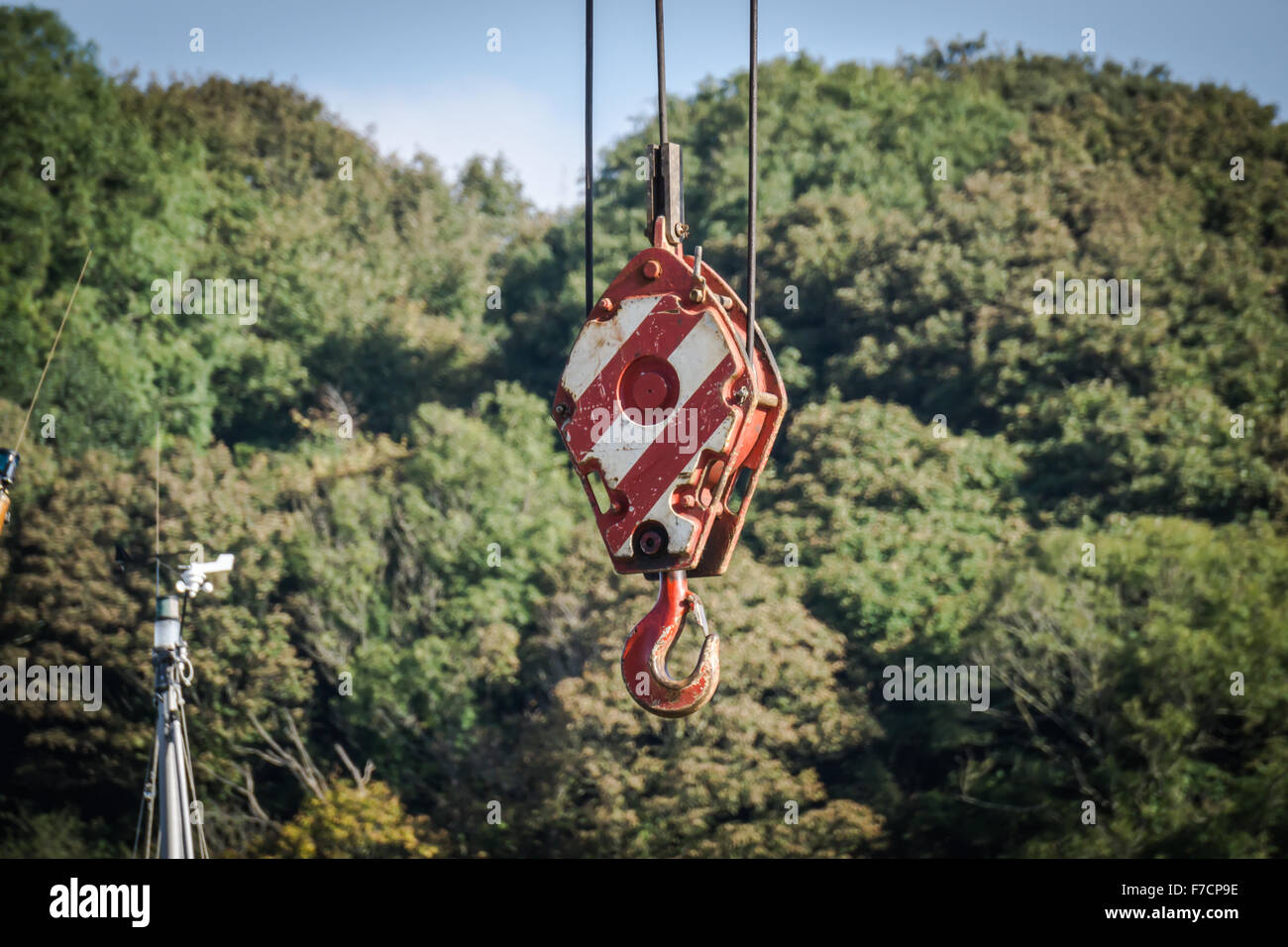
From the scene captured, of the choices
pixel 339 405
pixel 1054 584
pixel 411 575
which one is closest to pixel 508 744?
pixel 411 575

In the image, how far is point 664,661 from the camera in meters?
5.62

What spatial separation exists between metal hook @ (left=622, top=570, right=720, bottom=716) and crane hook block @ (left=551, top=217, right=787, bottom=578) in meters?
0.11

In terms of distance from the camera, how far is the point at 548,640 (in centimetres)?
2681

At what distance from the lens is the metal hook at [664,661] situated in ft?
18.3

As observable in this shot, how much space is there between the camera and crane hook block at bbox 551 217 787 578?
5.59m

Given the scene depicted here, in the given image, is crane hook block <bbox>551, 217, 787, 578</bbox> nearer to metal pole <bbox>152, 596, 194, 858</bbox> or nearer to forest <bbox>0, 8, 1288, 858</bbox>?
metal pole <bbox>152, 596, 194, 858</bbox>

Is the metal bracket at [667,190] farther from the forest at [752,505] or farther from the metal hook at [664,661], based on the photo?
the forest at [752,505]

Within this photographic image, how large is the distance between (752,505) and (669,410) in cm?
2377

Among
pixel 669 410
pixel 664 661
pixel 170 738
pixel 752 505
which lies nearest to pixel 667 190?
pixel 669 410

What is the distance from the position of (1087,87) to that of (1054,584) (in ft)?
57.8

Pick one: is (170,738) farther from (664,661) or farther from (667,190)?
(667,190)

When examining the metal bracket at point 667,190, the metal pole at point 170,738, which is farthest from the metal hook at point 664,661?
the metal pole at point 170,738

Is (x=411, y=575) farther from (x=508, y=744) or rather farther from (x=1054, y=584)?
(x=1054, y=584)

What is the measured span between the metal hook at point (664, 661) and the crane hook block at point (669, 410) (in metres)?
0.11
